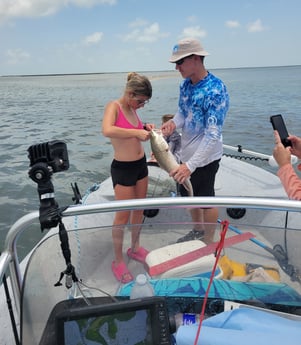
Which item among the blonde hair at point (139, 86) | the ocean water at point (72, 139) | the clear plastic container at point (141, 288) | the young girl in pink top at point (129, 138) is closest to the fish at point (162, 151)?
the young girl in pink top at point (129, 138)

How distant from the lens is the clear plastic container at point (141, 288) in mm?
1706

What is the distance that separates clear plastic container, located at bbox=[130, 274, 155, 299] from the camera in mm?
1706

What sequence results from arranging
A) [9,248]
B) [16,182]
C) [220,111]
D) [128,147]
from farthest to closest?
[16,182] < [128,147] < [220,111] < [9,248]

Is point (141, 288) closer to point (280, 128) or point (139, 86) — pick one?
point (280, 128)

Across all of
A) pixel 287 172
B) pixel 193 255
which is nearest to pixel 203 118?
pixel 287 172

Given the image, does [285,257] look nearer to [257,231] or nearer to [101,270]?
[257,231]

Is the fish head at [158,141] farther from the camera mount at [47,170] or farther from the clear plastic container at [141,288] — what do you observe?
the camera mount at [47,170]

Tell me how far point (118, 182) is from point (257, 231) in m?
1.58

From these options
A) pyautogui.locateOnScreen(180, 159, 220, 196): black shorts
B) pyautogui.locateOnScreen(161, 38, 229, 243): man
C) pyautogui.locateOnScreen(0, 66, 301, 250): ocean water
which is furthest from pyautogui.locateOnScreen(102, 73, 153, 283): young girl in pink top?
pyautogui.locateOnScreen(0, 66, 301, 250): ocean water

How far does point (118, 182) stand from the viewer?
3014mm

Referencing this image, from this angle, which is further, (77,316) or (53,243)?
(53,243)

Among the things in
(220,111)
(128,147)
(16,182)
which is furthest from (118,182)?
(16,182)

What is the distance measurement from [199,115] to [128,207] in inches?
61.8

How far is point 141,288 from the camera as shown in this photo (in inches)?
67.7
